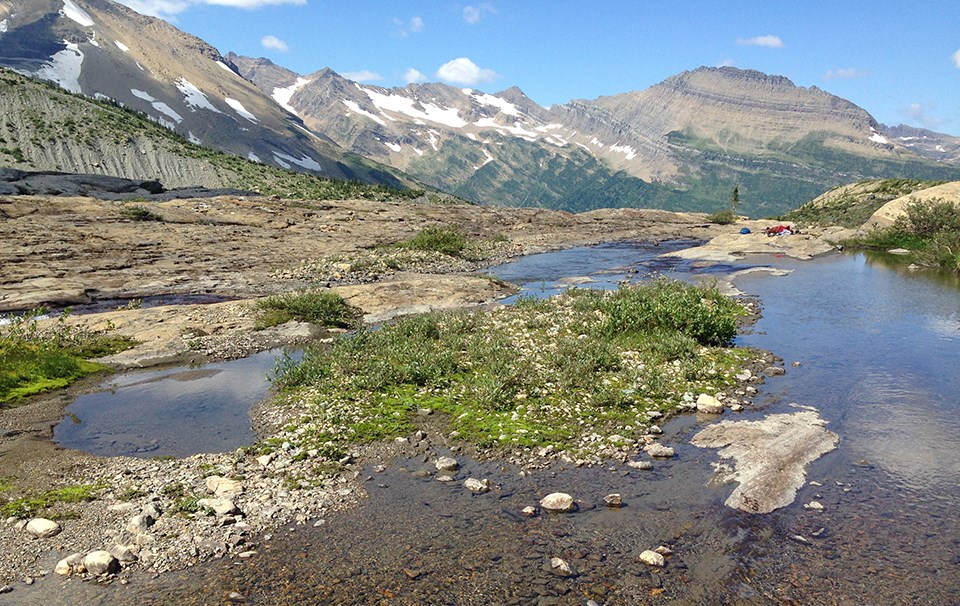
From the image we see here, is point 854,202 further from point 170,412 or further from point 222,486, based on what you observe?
point 222,486

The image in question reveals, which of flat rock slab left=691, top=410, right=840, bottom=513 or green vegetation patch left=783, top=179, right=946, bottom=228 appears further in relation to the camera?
green vegetation patch left=783, top=179, right=946, bottom=228

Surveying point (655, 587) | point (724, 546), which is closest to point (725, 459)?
point (724, 546)

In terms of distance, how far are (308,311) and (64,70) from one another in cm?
22627

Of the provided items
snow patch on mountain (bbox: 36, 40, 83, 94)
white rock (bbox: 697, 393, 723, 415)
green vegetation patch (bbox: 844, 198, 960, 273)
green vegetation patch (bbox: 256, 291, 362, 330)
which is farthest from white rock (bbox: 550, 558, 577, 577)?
snow patch on mountain (bbox: 36, 40, 83, 94)

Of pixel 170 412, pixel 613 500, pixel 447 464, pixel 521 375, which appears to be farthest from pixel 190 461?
pixel 613 500

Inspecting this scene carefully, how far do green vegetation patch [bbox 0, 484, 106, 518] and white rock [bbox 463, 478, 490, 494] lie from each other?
6.44m

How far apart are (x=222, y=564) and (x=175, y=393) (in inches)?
365

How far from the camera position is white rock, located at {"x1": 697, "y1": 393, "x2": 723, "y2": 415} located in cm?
A: 1377

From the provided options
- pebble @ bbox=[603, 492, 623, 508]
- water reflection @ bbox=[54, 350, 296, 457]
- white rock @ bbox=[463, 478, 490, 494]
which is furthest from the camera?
water reflection @ bbox=[54, 350, 296, 457]

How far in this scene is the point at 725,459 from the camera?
11281mm

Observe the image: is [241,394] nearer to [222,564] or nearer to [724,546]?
[222,564]

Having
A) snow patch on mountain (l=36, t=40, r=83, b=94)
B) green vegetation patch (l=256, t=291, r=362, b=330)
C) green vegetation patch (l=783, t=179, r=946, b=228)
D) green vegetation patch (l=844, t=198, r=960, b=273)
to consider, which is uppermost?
snow patch on mountain (l=36, t=40, r=83, b=94)

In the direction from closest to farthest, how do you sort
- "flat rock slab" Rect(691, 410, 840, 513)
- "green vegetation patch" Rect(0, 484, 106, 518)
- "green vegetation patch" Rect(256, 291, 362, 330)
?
"green vegetation patch" Rect(0, 484, 106, 518), "flat rock slab" Rect(691, 410, 840, 513), "green vegetation patch" Rect(256, 291, 362, 330)

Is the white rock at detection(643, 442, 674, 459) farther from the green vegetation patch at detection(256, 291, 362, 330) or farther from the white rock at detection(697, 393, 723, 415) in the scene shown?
the green vegetation patch at detection(256, 291, 362, 330)
